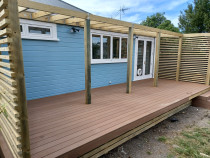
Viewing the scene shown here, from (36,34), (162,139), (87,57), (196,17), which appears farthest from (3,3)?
(196,17)

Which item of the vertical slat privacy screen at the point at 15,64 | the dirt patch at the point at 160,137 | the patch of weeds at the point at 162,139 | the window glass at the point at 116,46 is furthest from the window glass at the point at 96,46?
the vertical slat privacy screen at the point at 15,64

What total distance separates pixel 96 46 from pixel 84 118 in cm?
289

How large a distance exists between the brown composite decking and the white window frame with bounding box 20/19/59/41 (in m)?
1.55

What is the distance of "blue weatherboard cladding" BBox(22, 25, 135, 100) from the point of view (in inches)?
143

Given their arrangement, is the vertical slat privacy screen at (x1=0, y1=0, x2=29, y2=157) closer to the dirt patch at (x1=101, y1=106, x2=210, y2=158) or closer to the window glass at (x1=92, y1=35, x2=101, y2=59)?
the dirt patch at (x1=101, y1=106, x2=210, y2=158)

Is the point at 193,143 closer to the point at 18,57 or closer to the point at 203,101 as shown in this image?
the point at 203,101

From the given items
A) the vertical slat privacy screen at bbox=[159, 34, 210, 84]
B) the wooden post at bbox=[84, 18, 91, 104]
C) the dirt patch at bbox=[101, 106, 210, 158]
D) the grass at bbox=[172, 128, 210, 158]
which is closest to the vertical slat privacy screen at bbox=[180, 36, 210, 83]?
the vertical slat privacy screen at bbox=[159, 34, 210, 84]

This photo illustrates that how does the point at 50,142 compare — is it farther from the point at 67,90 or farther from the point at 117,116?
the point at 67,90

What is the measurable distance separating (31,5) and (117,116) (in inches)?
91.9

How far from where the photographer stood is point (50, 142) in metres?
1.92

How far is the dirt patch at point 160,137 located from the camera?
259 cm

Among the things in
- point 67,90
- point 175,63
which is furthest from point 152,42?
point 67,90

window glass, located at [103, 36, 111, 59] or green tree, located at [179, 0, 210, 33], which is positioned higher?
green tree, located at [179, 0, 210, 33]

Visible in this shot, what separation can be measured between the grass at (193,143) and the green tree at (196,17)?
883cm
